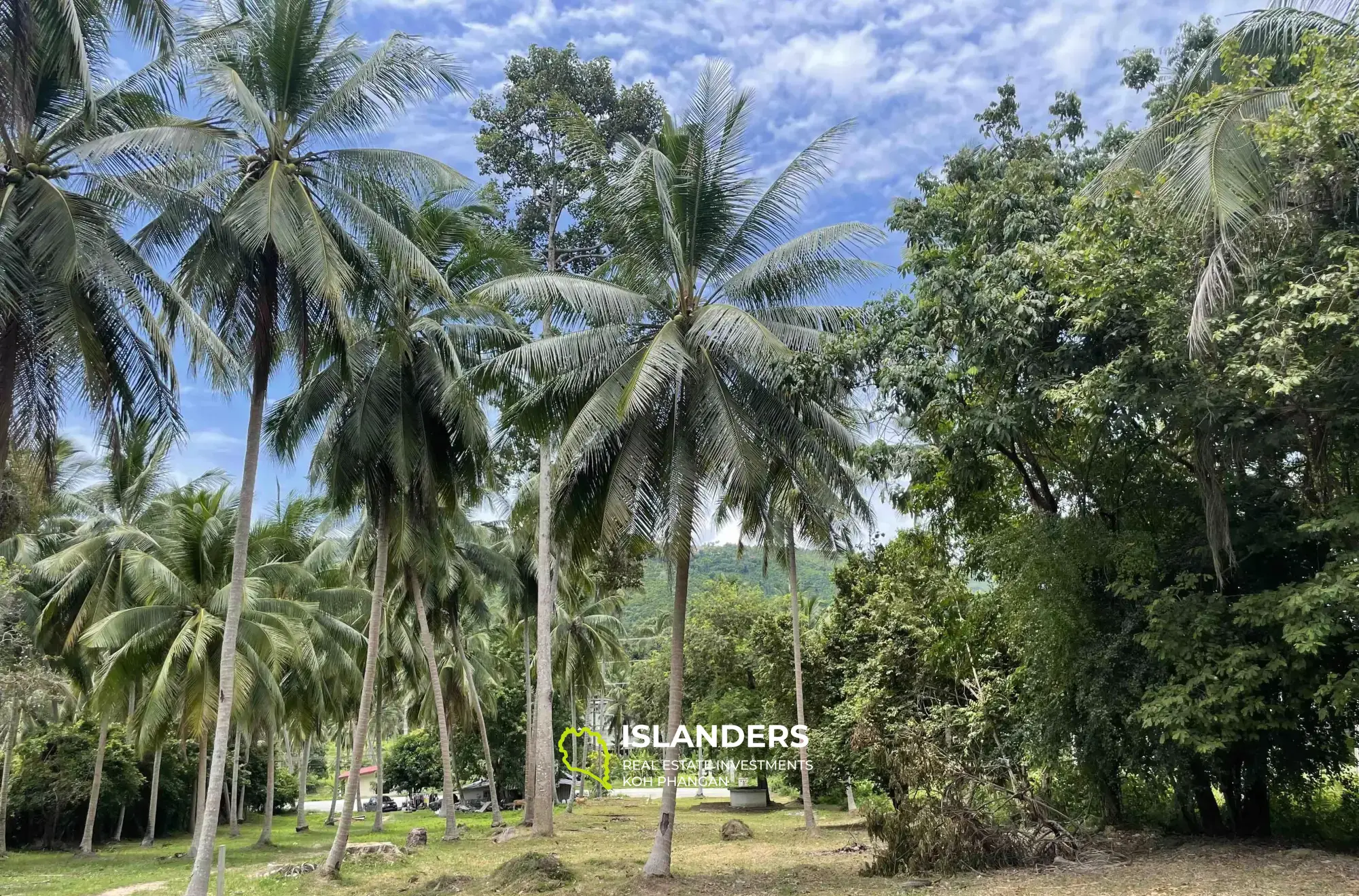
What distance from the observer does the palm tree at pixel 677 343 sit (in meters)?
12.6

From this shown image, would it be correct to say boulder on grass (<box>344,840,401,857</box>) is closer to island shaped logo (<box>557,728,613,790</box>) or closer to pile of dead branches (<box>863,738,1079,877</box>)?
pile of dead branches (<box>863,738,1079,877</box>)

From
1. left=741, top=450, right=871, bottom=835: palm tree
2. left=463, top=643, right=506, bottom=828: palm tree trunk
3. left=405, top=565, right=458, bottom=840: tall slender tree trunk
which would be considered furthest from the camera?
left=463, top=643, right=506, bottom=828: palm tree trunk

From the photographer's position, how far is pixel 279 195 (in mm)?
11195

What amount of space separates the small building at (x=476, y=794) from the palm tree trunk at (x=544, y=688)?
22001 millimetres

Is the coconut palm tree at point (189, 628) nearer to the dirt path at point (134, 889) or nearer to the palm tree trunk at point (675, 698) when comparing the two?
the dirt path at point (134, 889)

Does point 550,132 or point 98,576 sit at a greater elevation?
point 550,132

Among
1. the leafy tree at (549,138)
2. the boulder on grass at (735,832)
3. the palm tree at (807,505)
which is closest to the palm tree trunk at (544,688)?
the leafy tree at (549,138)

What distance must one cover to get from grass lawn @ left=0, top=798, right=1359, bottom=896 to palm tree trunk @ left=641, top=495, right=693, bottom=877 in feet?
1.21

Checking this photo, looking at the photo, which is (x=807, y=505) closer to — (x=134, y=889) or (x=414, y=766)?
(x=134, y=889)

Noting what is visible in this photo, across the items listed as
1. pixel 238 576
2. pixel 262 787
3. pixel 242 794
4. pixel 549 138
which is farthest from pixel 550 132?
pixel 262 787

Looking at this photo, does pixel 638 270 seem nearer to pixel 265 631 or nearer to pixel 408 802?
pixel 265 631

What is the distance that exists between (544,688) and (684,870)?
22.7 ft

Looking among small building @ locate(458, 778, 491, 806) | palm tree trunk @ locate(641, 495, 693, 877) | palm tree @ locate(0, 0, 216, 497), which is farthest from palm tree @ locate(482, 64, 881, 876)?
small building @ locate(458, 778, 491, 806)

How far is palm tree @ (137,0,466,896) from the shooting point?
37.1 feet
